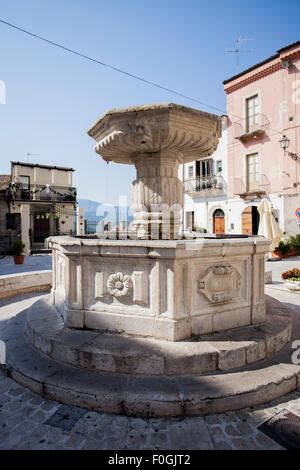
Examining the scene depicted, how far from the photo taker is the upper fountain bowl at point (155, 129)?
3414 millimetres

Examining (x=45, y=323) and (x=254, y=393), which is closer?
(x=254, y=393)

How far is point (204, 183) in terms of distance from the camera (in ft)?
66.2

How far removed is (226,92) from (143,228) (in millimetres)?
17856

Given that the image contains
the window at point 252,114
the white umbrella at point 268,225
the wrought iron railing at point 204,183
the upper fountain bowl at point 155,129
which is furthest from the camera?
the wrought iron railing at point 204,183

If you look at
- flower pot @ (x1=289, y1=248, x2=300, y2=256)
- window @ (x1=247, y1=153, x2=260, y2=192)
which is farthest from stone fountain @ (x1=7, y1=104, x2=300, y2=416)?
window @ (x1=247, y1=153, x2=260, y2=192)

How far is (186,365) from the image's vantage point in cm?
243

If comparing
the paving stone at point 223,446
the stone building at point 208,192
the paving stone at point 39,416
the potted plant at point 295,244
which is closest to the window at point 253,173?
the stone building at point 208,192

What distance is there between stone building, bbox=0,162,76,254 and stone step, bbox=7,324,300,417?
1860 cm

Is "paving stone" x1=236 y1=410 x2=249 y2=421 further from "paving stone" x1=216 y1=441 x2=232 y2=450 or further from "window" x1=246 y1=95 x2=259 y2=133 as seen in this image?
"window" x1=246 y1=95 x2=259 y2=133

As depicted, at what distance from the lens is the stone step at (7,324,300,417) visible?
212cm

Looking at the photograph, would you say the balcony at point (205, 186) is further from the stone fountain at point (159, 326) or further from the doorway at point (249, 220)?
the stone fountain at point (159, 326)

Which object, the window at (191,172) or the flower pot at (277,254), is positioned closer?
the flower pot at (277,254)

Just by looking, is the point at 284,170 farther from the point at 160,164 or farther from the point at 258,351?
the point at 258,351
